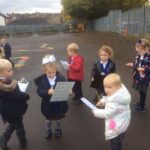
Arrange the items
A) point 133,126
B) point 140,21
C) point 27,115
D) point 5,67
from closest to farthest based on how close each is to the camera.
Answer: point 5,67, point 133,126, point 27,115, point 140,21

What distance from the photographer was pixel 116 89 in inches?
178

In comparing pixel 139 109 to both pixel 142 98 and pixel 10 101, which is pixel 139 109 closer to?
pixel 142 98

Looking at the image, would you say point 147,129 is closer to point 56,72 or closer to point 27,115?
point 56,72

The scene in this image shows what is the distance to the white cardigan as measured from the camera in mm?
4500

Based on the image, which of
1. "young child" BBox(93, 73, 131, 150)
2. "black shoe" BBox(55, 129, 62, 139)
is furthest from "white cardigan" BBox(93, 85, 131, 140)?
"black shoe" BBox(55, 129, 62, 139)

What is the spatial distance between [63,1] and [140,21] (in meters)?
28.4

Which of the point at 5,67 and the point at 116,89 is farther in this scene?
the point at 5,67

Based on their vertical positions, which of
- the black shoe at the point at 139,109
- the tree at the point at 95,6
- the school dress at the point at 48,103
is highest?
the tree at the point at 95,6

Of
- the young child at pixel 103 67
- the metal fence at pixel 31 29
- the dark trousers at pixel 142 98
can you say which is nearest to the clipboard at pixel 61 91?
the young child at pixel 103 67

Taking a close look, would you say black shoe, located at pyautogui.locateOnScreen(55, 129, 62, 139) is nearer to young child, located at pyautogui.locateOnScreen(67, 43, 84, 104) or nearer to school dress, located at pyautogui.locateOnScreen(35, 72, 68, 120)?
school dress, located at pyautogui.locateOnScreen(35, 72, 68, 120)

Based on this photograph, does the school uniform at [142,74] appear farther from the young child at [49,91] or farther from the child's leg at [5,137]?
the child's leg at [5,137]

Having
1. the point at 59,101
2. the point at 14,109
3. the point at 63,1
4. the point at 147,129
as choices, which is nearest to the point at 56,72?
the point at 59,101

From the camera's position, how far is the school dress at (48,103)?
5734mm

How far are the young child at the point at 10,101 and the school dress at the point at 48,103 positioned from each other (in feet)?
1.33
